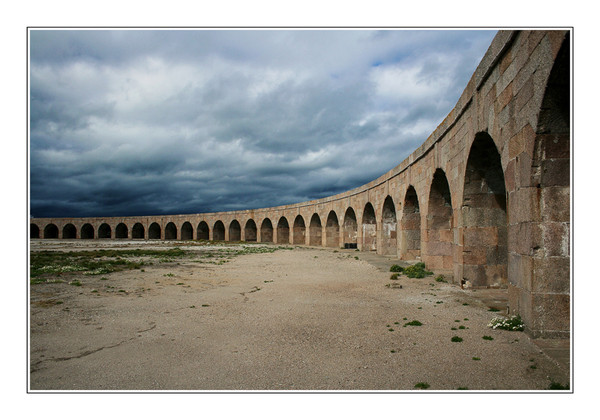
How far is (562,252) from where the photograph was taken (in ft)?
15.7

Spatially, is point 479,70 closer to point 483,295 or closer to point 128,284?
point 483,295

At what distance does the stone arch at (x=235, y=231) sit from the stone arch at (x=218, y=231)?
291 cm

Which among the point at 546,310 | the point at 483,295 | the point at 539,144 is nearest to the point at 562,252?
the point at 546,310

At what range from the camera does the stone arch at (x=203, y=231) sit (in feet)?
162

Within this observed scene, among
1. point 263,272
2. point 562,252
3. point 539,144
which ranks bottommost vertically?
point 263,272

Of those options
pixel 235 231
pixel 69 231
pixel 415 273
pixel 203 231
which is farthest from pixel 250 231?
pixel 69 231

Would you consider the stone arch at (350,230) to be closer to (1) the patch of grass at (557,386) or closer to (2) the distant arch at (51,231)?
(1) the patch of grass at (557,386)

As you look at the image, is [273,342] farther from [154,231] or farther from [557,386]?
[154,231]

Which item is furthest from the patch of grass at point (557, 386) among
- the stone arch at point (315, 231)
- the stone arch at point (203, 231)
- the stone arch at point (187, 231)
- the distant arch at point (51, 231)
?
the distant arch at point (51, 231)

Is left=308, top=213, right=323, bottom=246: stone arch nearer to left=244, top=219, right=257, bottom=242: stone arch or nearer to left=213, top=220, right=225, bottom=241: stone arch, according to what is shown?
left=244, top=219, right=257, bottom=242: stone arch

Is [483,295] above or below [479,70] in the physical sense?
below

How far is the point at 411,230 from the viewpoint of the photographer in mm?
15945
